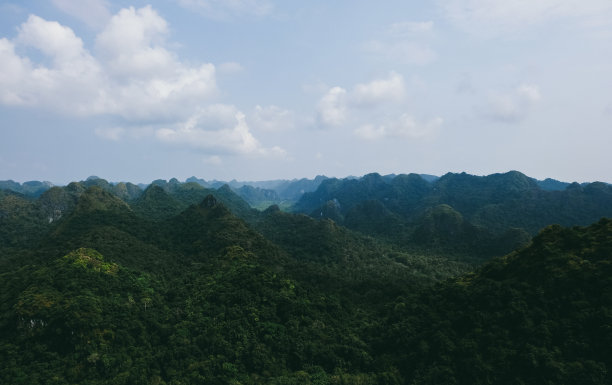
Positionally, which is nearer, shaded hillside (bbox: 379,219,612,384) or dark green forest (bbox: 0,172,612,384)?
shaded hillside (bbox: 379,219,612,384)

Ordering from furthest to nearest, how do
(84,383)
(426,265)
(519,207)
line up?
(519,207)
(426,265)
(84,383)

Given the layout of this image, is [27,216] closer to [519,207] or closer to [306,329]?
[306,329]

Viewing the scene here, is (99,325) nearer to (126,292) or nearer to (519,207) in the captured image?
(126,292)

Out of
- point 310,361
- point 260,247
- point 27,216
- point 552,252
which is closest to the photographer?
point 310,361

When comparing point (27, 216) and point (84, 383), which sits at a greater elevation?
point (27, 216)

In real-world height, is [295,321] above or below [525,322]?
below

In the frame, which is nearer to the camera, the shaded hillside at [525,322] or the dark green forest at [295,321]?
the shaded hillside at [525,322]

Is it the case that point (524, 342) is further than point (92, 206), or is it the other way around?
point (92, 206)

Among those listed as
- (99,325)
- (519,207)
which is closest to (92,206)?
(99,325)

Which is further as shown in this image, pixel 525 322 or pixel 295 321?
pixel 295 321

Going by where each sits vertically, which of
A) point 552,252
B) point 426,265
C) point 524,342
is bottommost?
point 426,265
